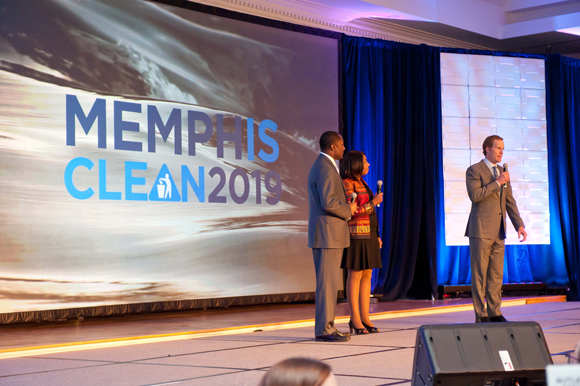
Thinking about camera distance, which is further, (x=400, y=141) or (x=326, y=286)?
(x=400, y=141)

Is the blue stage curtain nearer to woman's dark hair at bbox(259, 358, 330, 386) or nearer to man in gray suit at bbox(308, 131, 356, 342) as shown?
man in gray suit at bbox(308, 131, 356, 342)

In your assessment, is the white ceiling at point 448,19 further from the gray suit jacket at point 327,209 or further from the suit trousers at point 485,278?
the suit trousers at point 485,278

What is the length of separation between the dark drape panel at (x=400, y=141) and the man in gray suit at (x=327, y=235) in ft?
11.2

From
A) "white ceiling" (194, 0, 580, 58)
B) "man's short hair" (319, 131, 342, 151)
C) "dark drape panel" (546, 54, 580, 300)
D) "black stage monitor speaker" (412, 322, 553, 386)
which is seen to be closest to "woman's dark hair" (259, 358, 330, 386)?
"black stage monitor speaker" (412, 322, 553, 386)

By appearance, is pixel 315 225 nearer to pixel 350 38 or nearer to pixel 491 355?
pixel 491 355

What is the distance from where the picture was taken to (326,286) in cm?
383

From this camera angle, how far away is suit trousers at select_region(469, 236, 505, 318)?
4414 mm

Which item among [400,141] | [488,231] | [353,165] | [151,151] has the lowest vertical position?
[488,231]

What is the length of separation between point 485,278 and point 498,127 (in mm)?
3865

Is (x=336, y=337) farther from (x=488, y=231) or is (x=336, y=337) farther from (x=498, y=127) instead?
(x=498, y=127)

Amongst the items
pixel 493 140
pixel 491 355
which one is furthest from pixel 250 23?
pixel 491 355

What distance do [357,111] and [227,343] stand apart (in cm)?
396

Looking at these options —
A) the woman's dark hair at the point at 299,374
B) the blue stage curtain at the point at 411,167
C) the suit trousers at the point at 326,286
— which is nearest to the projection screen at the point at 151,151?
the blue stage curtain at the point at 411,167

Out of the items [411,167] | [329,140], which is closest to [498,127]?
[411,167]
